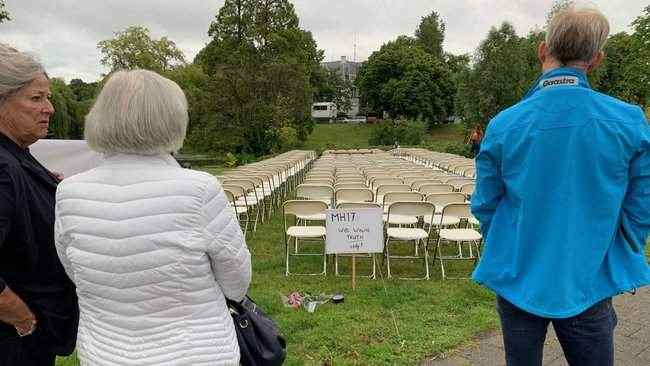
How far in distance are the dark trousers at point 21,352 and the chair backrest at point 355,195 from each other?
512 centimetres

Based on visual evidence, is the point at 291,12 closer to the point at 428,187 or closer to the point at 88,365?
the point at 428,187

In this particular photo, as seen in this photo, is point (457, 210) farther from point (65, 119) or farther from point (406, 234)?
point (65, 119)

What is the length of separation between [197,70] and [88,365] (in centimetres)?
5052

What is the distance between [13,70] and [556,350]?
3646mm

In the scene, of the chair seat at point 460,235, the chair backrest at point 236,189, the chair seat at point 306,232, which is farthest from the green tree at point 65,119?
the chair seat at point 460,235

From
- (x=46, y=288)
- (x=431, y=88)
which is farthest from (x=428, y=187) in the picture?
(x=431, y=88)

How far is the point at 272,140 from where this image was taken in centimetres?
3266

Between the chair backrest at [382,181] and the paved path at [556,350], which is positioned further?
the chair backrest at [382,181]

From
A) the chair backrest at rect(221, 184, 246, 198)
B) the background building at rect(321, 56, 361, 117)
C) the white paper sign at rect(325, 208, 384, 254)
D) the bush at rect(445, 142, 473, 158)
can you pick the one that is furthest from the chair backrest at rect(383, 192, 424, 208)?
the background building at rect(321, 56, 361, 117)

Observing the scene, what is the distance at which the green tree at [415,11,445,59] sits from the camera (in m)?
70.9

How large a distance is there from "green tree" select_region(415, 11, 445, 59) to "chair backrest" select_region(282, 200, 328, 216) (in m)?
67.9

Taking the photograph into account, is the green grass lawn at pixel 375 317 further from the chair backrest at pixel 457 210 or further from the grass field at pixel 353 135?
the grass field at pixel 353 135

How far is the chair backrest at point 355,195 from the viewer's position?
22.3 ft

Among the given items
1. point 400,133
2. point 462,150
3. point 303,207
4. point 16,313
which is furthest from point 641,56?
point 16,313
